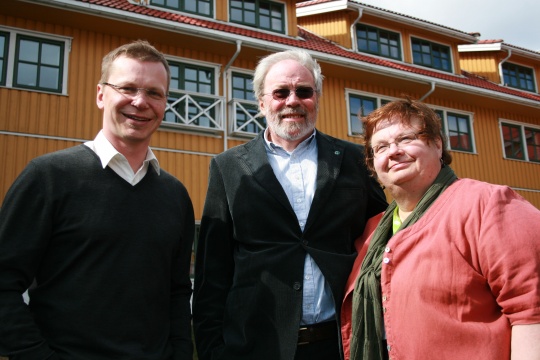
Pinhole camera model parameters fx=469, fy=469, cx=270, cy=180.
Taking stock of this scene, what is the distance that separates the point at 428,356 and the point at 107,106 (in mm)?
2031

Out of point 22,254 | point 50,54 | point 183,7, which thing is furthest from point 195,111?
point 22,254

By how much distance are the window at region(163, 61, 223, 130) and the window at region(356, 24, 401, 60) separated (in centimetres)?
569

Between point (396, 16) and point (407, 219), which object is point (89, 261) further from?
point (396, 16)

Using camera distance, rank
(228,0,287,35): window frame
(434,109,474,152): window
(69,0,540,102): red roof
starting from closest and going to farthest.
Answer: (69,0,540,102): red roof < (228,0,287,35): window frame < (434,109,474,152): window

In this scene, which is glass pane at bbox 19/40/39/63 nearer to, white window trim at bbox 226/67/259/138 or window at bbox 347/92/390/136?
white window trim at bbox 226/67/259/138

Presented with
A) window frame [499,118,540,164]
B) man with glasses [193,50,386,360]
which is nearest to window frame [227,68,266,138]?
man with glasses [193,50,386,360]

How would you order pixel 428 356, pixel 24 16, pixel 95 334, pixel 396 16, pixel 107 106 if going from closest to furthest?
1. pixel 428 356
2. pixel 95 334
3. pixel 107 106
4. pixel 24 16
5. pixel 396 16

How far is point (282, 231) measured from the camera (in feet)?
8.95

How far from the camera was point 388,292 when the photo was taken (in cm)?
222

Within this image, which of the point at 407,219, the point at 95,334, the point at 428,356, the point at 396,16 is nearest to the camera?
the point at 428,356

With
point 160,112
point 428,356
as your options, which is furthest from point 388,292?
point 160,112

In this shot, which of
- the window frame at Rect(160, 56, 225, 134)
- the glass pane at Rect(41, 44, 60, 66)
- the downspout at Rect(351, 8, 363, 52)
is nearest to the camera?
the glass pane at Rect(41, 44, 60, 66)

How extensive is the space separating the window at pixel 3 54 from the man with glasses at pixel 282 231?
8.15 meters

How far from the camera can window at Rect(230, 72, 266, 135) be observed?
36.0 ft
